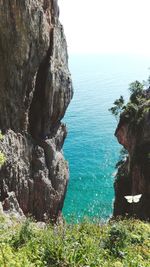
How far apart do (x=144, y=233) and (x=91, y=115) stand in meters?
123

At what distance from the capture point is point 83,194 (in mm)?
72500

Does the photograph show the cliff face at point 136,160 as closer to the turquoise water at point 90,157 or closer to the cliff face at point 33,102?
the turquoise water at point 90,157

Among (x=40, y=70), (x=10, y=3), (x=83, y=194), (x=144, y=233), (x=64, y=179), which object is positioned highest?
(x=10, y=3)

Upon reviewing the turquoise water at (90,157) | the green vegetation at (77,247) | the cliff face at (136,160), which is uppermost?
the green vegetation at (77,247)

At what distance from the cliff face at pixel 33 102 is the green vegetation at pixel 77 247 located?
72.8 feet

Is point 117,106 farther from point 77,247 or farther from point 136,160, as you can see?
point 77,247

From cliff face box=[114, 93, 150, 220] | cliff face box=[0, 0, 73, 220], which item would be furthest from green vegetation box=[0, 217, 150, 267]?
cliff face box=[114, 93, 150, 220]

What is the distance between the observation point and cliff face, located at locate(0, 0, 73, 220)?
38000mm

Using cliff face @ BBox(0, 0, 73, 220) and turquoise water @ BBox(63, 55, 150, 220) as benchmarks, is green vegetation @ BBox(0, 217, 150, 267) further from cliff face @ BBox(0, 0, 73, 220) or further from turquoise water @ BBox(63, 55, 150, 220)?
cliff face @ BBox(0, 0, 73, 220)

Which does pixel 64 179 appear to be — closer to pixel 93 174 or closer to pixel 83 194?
pixel 83 194

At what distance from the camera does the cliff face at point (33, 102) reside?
38.0 meters

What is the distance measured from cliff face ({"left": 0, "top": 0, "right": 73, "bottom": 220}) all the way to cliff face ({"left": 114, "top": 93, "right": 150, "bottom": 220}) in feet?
25.1

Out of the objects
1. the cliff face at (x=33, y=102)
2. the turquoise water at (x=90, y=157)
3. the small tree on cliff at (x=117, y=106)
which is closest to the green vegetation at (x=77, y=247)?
the turquoise water at (x=90, y=157)

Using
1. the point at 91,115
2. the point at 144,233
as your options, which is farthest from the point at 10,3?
the point at 91,115
